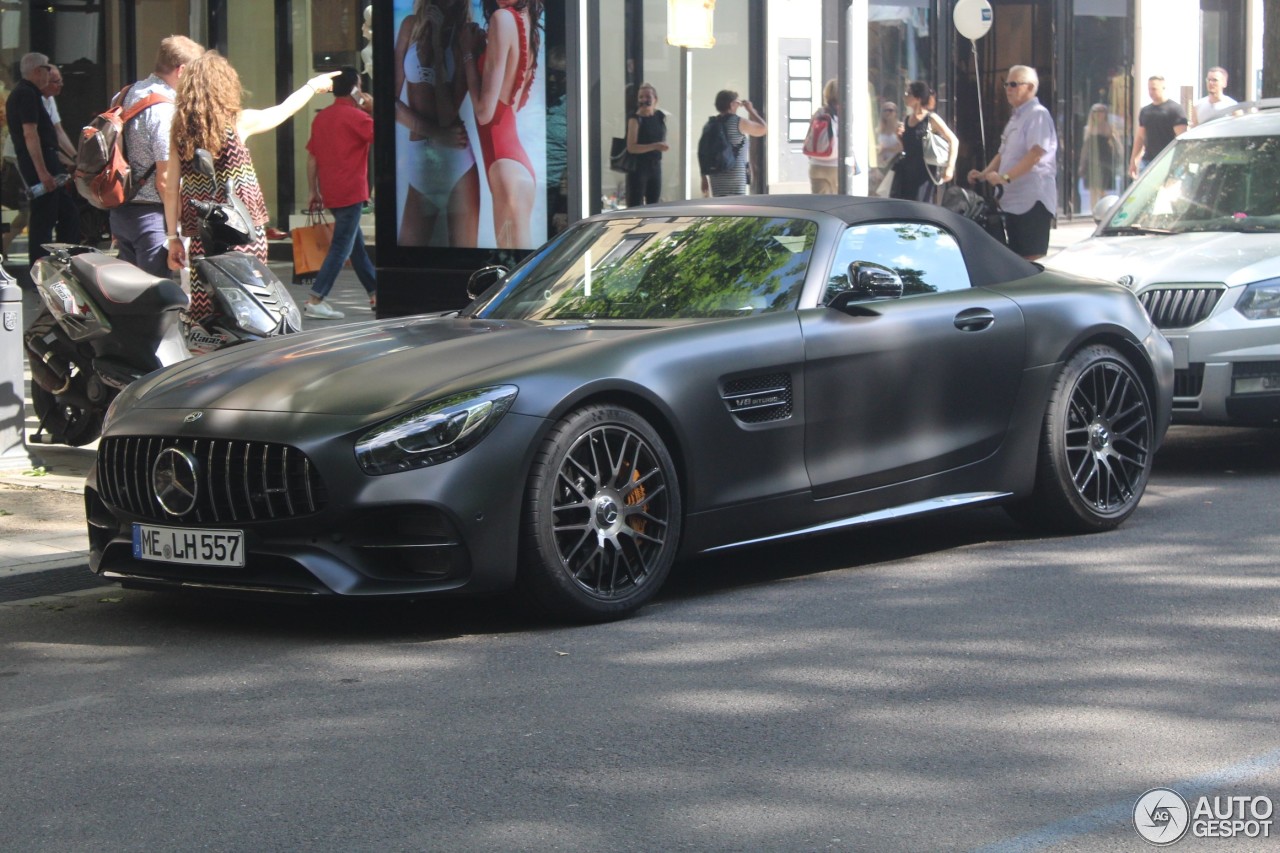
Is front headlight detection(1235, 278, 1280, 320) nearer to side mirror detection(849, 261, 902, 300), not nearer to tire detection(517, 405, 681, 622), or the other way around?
side mirror detection(849, 261, 902, 300)

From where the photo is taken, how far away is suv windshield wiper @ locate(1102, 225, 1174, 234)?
10.7 metres

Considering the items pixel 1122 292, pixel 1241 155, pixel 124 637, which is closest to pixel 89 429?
pixel 124 637

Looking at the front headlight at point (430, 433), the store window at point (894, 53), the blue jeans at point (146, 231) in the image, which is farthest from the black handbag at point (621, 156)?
the front headlight at point (430, 433)

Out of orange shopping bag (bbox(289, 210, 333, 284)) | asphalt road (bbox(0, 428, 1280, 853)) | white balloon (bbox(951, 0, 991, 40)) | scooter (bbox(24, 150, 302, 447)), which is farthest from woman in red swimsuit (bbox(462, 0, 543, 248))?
white balloon (bbox(951, 0, 991, 40))

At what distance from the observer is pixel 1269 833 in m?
4.14

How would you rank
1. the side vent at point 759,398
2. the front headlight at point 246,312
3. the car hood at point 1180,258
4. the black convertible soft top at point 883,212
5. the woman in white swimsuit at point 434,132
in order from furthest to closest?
the woman in white swimsuit at point 434,132 → the car hood at point 1180,258 → the front headlight at point 246,312 → the black convertible soft top at point 883,212 → the side vent at point 759,398

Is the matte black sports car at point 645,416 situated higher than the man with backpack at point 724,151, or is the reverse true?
the man with backpack at point 724,151

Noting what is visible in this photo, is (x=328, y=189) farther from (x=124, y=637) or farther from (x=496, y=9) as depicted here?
(x=124, y=637)

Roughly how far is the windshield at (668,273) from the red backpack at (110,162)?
3775 mm

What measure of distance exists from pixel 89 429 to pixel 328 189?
720 centimetres

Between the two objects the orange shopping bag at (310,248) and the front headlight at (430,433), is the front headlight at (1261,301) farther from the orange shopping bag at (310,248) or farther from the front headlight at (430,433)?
the orange shopping bag at (310,248)

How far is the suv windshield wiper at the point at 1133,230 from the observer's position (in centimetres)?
1072

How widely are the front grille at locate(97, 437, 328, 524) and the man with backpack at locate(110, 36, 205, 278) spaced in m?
4.36

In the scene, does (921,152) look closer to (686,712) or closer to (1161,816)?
(686,712)
